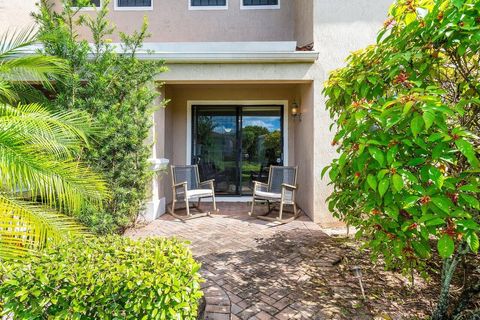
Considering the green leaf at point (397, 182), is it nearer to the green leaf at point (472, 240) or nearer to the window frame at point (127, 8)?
the green leaf at point (472, 240)

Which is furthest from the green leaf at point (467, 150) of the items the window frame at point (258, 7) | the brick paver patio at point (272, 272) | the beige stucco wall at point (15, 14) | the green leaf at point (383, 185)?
the beige stucco wall at point (15, 14)

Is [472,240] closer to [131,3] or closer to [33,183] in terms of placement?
[33,183]

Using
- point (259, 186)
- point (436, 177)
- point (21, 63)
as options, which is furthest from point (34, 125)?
point (259, 186)

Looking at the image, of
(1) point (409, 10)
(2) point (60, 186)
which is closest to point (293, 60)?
(1) point (409, 10)

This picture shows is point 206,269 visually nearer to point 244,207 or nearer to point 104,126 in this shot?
point 104,126

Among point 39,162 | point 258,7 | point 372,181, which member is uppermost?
point 258,7

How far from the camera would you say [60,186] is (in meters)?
2.45

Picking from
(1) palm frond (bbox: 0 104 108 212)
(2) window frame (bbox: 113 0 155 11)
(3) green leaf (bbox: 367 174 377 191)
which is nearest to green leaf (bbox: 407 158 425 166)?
(3) green leaf (bbox: 367 174 377 191)

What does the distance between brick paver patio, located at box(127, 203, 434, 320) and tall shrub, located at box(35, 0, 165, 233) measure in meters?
0.76

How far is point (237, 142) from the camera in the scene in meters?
7.61

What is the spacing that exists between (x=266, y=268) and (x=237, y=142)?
4.75m

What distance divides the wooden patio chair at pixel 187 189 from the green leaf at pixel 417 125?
4829mm

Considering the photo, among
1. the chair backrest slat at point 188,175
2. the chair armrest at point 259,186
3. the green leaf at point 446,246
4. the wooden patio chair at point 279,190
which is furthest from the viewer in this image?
the chair backrest slat at point 188,175

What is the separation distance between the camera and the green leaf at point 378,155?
1.54 metres
